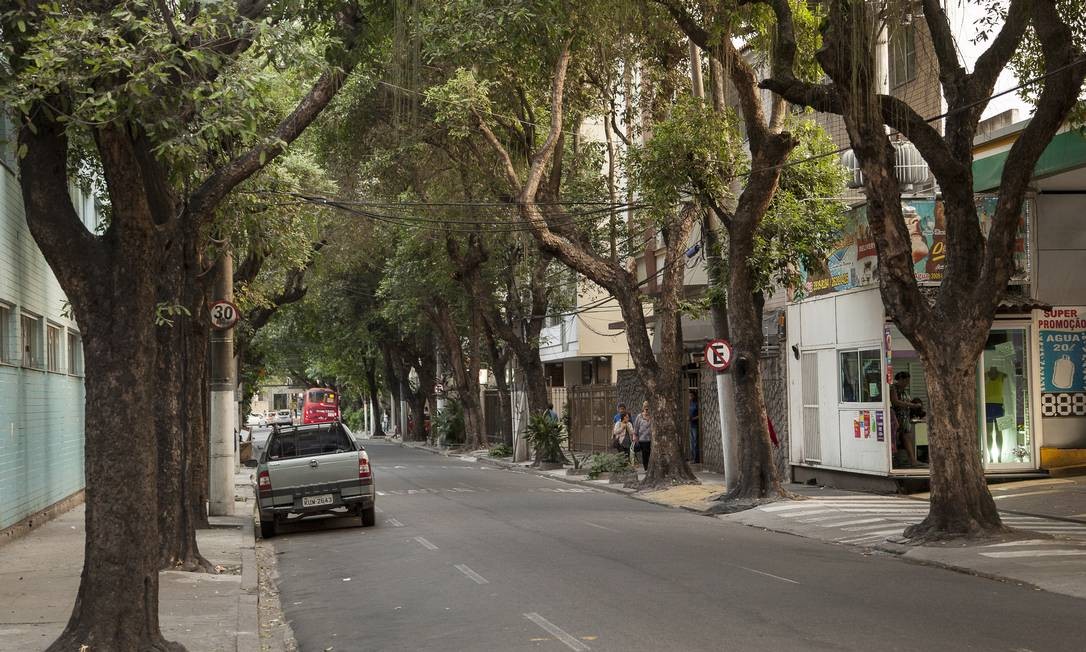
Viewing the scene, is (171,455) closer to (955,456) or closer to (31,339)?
(31,339)

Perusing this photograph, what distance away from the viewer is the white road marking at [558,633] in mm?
8500

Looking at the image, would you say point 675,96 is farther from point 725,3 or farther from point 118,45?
point 118,45

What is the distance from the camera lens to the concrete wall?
1677cm

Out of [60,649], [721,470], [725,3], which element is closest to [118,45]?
[60,649]

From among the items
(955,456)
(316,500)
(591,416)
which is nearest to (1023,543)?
(955,456)

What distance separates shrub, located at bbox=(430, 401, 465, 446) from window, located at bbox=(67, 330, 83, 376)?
89.6 feet

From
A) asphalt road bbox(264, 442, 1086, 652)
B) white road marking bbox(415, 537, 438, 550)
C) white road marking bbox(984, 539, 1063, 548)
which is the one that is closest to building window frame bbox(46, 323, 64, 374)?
asphalt road bbox(264, 442, 1086, 652)

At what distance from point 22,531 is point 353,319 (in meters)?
34.6

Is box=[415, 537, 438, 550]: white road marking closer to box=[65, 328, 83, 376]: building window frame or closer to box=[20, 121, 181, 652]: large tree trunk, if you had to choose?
box=[20, 121, 181, 652]: large tree trunk

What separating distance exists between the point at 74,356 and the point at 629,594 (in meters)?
16.9

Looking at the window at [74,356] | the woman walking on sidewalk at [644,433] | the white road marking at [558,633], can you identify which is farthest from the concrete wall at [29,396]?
the woman walking on sidewalk at [644,433]

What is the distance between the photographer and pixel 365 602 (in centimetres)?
1124

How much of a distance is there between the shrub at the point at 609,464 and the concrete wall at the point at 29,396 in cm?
1202

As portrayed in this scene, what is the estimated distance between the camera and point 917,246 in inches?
797
